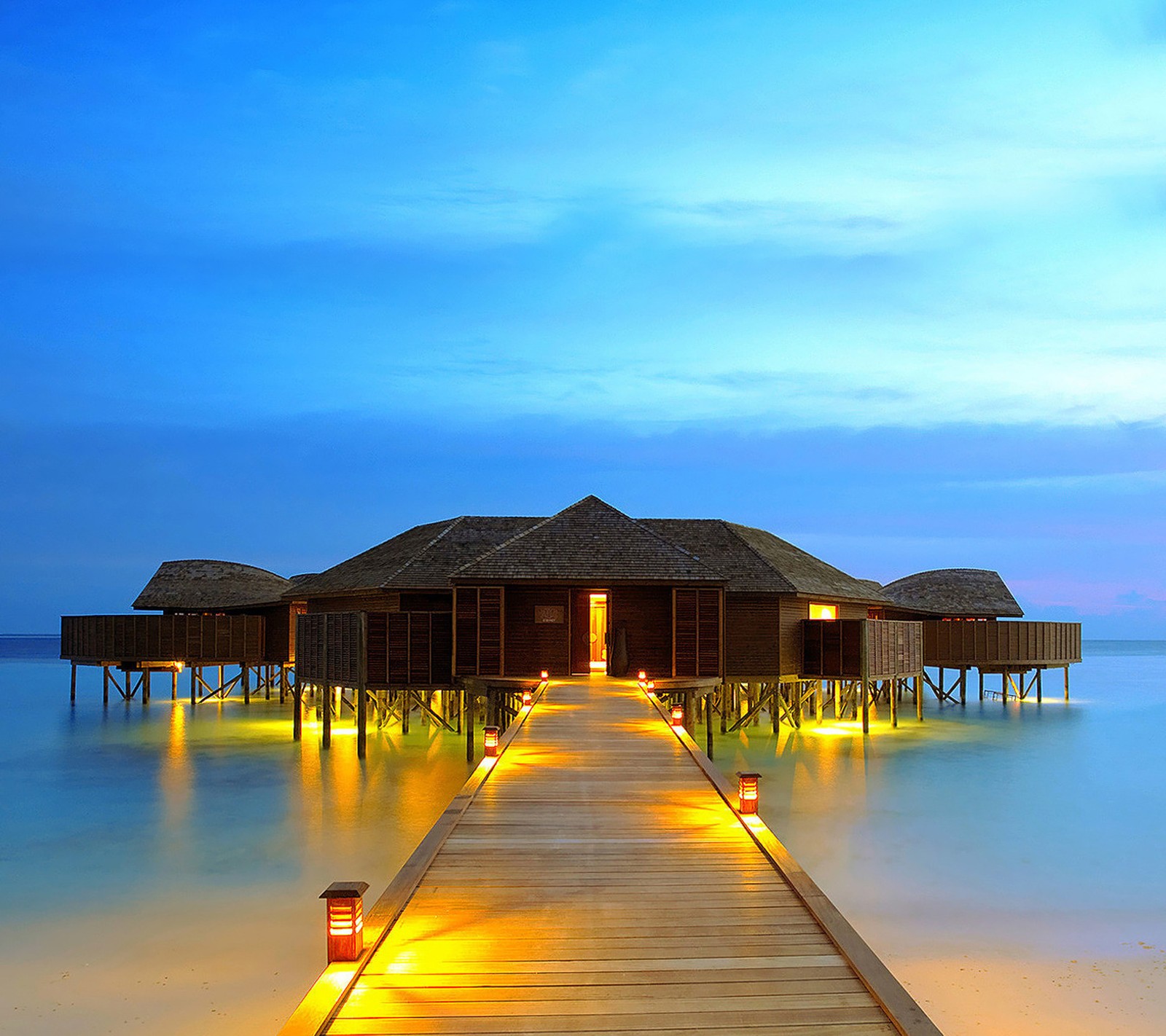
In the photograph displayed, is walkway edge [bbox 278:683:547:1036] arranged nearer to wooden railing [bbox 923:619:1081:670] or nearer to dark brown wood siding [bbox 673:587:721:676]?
dark brown wood siding [bbox 673:587:721:676]

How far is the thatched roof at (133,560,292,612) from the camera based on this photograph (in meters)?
45.5

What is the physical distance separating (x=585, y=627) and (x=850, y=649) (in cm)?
902

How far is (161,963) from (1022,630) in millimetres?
36622

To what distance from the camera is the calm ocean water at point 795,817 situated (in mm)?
13781

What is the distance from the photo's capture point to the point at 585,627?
25266 millimetres

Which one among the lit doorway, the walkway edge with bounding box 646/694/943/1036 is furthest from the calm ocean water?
the lit doorway

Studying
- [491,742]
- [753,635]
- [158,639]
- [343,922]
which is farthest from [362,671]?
[343,922]

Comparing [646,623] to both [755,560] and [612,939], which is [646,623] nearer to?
[755,560]

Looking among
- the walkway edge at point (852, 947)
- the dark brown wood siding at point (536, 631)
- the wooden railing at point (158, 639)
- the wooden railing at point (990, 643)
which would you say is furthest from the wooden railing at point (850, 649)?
the wooden railing at point (158, 639)

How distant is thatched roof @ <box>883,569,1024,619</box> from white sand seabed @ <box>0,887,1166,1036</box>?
32.5 metres

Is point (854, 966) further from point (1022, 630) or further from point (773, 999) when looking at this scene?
point (1022, 630)

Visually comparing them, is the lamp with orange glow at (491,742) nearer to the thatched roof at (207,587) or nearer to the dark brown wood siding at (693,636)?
the dark brown wood siding at (693,636)

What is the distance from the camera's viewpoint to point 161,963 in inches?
442

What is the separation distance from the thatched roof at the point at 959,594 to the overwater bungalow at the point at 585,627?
90.1 inches
